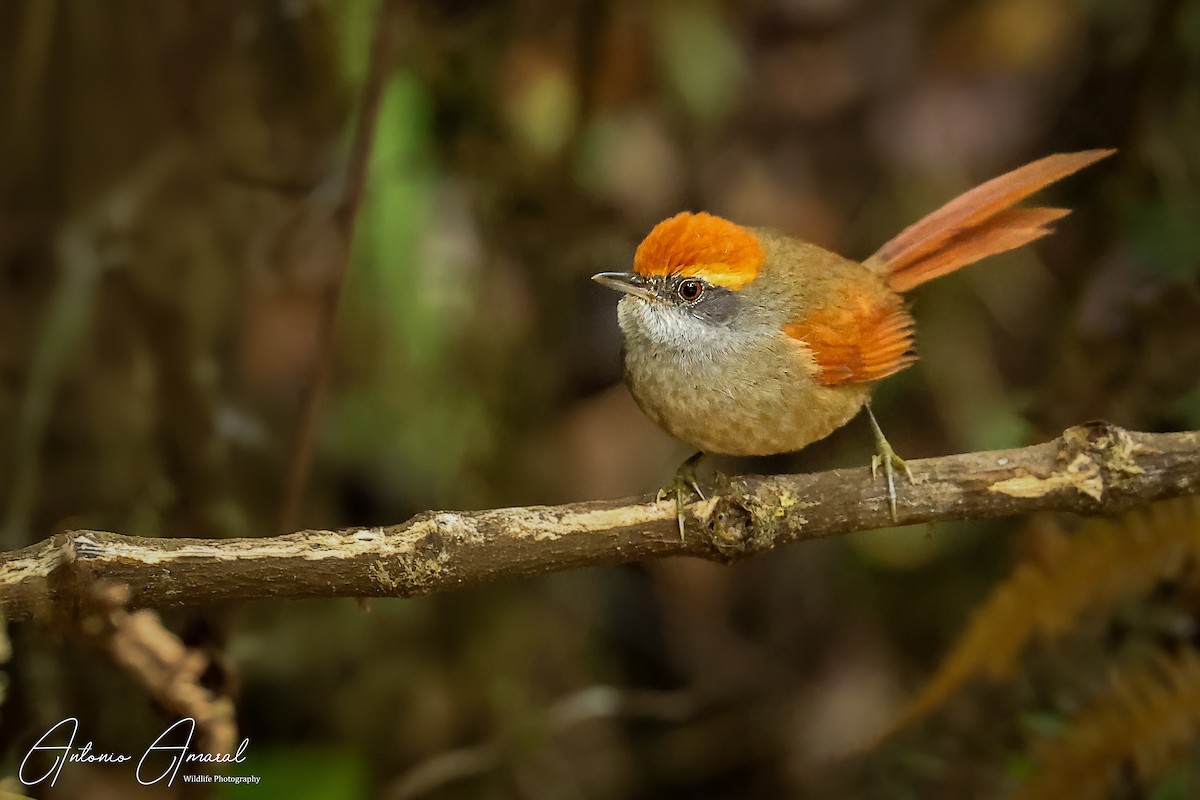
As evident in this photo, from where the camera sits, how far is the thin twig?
7.64 ft

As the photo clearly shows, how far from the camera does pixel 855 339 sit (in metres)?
2.10

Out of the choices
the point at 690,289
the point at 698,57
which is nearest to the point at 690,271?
the point at 690,289

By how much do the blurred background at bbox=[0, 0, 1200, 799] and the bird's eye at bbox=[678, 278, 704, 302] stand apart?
0.73 meters

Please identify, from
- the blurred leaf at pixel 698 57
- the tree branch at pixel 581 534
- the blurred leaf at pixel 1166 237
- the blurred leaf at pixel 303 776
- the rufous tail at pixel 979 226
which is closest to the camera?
the tree branch at pixel 581 534

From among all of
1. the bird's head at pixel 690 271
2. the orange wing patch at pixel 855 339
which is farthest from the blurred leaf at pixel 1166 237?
the bird's head at pixel 690 271

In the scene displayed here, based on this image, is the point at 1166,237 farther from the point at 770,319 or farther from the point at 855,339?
the point at 770,319

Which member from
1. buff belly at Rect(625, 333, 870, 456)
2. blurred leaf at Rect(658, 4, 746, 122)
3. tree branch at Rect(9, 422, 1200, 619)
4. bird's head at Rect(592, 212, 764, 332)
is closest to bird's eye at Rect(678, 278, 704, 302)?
bird's head at Rect(592, 212, 764, 332)

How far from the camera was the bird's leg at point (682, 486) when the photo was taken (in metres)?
1.69

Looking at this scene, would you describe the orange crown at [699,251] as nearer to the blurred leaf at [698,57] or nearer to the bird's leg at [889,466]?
the bird's leg at [889,466]

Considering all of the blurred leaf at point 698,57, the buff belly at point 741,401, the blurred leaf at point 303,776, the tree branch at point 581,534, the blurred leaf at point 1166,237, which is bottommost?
the blurred leaf at point 303,776

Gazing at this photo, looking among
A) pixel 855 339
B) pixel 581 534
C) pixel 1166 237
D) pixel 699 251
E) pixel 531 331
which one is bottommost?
pixel 581 534

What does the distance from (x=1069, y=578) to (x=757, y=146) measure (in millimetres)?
2080

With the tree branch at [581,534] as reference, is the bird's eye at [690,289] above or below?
above

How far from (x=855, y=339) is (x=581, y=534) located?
800mm
